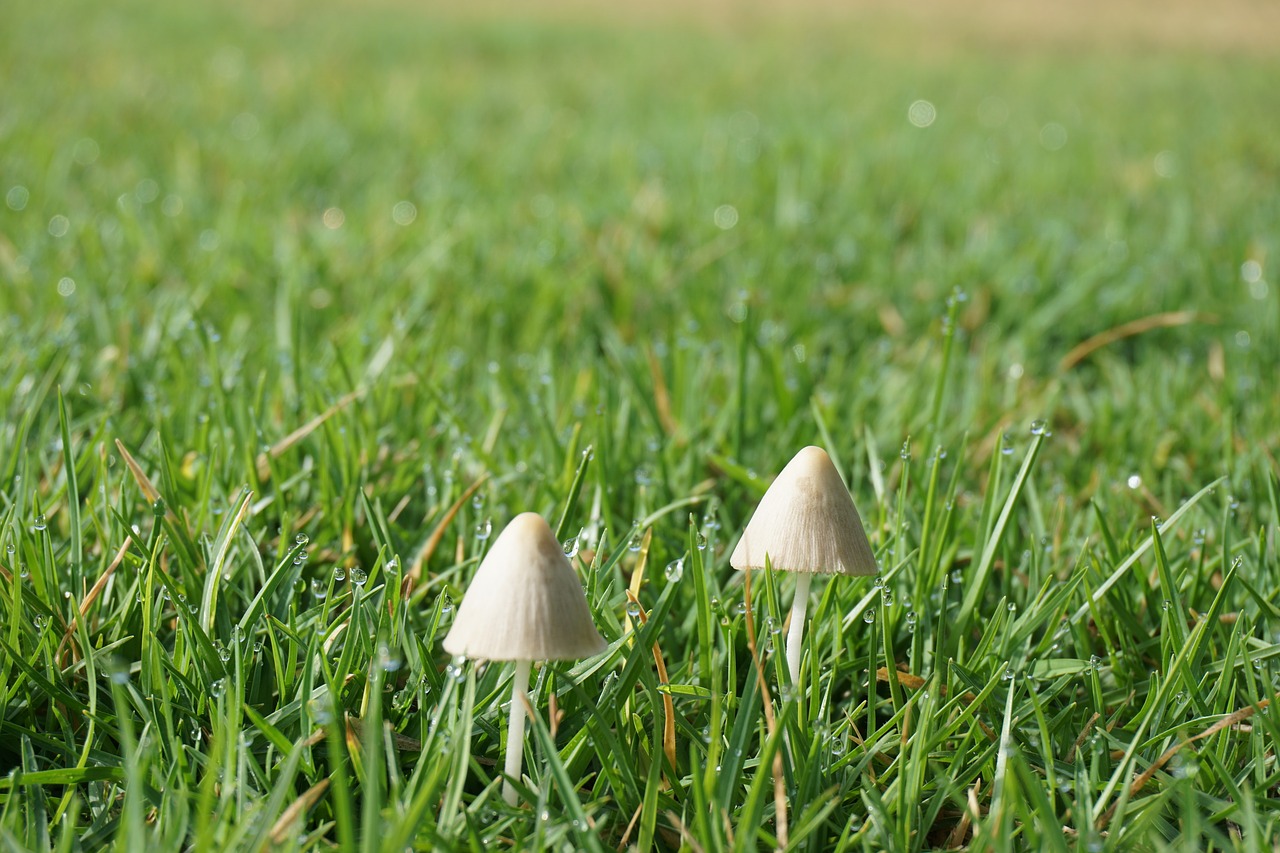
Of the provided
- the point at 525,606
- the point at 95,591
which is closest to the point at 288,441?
the point at 95,591

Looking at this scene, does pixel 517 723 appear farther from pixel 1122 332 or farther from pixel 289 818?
pixel 1122 332

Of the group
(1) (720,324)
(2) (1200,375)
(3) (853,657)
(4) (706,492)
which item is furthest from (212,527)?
(2) (1200,375)

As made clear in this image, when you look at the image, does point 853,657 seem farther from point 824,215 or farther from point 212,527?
point 824,215

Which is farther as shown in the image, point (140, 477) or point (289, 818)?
point (140, 477)

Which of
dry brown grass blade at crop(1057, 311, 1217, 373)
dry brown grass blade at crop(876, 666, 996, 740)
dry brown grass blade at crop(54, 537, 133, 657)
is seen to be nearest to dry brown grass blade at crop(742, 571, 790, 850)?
dry brown grass blade at crop(876, 666, 996, 740)

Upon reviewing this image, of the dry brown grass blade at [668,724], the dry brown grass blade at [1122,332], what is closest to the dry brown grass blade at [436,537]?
the dry brown grass blade at [668,724]

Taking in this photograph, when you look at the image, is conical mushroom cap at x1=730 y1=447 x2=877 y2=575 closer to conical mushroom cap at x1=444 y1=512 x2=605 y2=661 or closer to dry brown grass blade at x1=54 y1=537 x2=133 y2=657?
conical mushroom cap at x1=444 y1=512 x2=605 y2=661

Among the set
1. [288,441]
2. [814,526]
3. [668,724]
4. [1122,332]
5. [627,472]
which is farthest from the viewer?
[1122,332]
